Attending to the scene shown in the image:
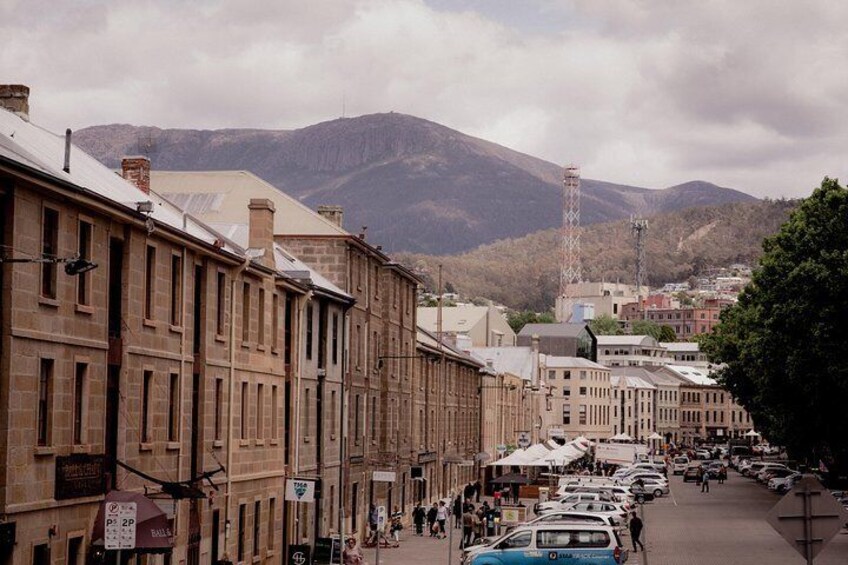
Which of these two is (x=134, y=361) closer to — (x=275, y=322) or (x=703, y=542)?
(x=275, y=322)

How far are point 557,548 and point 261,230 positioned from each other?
12.9m

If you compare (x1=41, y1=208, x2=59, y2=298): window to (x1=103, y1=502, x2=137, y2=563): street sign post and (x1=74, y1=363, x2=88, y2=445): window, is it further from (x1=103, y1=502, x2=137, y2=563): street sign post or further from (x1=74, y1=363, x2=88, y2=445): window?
(x1=103, y1=502, x2=137, y2=563): street sign post

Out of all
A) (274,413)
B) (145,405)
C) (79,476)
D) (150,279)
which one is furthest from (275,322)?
(79,476)

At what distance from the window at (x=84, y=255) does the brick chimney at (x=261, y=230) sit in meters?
14.6

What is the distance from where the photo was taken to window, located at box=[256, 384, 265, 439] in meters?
44.9

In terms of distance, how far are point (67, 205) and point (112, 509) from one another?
731 cm

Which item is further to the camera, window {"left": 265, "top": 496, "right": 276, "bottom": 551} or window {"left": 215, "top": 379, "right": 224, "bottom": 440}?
window {"left": 265, "top": 496, "right": 276, "bottom": 551}

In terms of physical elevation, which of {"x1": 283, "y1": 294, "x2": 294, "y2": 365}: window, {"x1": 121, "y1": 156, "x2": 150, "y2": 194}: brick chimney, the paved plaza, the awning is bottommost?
the paved plaza

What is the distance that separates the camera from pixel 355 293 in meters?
59.4

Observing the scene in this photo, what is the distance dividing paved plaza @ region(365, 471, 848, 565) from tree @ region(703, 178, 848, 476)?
5.88 meters

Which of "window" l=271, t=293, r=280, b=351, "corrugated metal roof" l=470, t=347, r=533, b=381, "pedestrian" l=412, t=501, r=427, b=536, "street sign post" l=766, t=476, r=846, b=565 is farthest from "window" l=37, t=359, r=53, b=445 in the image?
"corrugated metal roof" l=470, t=347, r=533, b=381

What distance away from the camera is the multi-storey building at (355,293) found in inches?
2265

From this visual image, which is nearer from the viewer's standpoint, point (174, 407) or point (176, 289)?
point (174, 407)

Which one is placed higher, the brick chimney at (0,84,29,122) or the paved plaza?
the brick chimney at (0,84,29,122)
